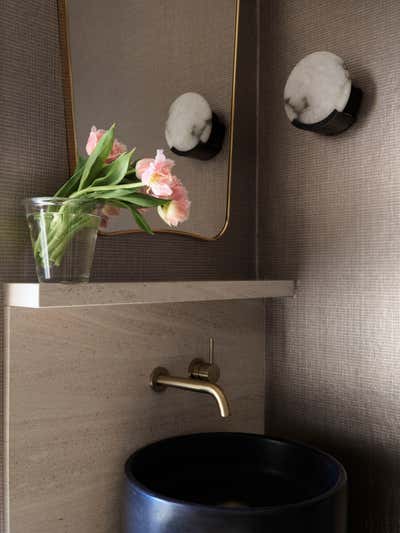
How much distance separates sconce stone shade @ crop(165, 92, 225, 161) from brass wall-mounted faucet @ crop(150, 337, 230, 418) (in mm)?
453

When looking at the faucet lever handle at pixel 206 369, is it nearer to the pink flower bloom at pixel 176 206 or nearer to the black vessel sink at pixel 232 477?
the black vessel sink at pixel 232 477

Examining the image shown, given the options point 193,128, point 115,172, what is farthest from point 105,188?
point 193,128

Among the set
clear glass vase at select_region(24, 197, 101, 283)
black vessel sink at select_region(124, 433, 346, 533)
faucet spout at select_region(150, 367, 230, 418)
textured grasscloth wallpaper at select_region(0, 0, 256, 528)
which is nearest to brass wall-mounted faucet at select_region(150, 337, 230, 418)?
faucet spout at select_region(150, 367, 230, 418)

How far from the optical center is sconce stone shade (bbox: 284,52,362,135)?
1.24m

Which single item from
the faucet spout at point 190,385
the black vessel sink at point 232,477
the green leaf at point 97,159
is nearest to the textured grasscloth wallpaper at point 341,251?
the black vessel sink at point 232,477

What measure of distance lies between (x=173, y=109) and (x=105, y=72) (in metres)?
0.19

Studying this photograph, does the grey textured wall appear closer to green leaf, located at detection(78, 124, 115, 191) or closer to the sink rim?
green leaf, located at detection(78, 124, 115, 191)

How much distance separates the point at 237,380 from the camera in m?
1.42

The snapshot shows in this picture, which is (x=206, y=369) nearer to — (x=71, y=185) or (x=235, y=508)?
(x=235, y=508)

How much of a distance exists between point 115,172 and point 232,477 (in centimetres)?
73

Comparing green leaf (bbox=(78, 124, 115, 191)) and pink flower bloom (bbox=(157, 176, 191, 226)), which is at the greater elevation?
green leaf (bbox=(78, 124, 115, 191))

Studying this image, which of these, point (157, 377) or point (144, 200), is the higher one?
point (144, 200)

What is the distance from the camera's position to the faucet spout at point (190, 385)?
110 centimetres

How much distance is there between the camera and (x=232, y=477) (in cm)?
124
